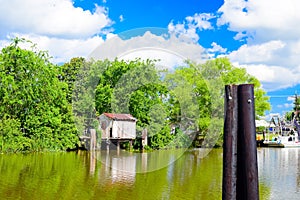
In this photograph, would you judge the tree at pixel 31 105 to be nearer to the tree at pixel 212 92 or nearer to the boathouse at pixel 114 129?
the boathouse at pixel 114 129

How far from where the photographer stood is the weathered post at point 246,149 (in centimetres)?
324

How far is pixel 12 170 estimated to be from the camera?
14633 millimetres

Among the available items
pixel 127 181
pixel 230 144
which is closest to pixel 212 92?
pixel 127 181

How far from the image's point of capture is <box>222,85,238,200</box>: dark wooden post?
10.9ft

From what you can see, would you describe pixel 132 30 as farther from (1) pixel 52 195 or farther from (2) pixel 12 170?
(2) pixel 12 170

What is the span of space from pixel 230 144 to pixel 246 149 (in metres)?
0.13

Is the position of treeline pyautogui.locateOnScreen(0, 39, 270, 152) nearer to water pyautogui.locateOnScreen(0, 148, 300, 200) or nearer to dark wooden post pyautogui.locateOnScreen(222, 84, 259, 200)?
water pyautogui.locateOnScreen(0, 148, 300, 200)

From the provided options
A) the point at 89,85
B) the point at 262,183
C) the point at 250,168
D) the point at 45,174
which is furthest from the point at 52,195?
the point at 89,85

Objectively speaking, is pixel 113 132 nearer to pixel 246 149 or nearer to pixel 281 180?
pixel 281 180

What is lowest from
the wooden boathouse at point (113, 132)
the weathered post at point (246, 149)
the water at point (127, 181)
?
the water at point (127, 181)

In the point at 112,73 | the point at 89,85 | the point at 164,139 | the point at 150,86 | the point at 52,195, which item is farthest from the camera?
the point at 164,139

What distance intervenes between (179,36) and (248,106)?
17.3 feet

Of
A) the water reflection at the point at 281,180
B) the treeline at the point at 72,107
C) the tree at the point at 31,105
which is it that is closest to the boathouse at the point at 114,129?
the treeline at the point at 72,107

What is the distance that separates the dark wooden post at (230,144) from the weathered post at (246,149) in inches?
1.3
